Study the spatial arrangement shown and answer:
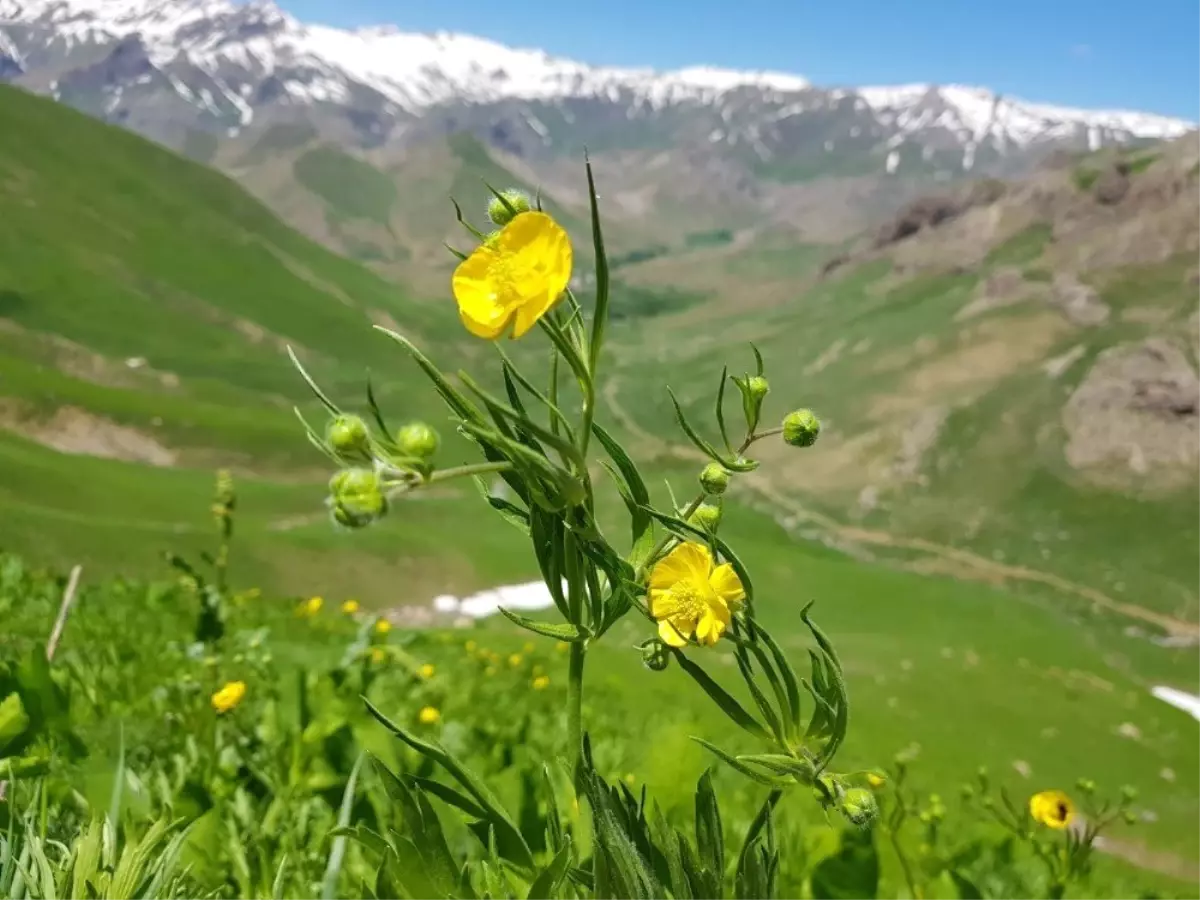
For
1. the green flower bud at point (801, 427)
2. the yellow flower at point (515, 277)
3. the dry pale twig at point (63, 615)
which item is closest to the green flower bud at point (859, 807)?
the green flower bud at point (801, 427)

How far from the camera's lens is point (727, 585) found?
1.56 m

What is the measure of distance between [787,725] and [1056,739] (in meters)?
39.6

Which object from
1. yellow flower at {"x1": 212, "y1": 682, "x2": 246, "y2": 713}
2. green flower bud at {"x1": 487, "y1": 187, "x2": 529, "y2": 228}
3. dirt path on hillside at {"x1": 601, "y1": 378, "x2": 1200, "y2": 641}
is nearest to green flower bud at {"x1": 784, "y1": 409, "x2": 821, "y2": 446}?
green flower bud at {"x1": 487, "y1": 187, "x2": 529, "y2": 228}

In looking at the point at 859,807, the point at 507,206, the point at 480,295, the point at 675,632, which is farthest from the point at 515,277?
the point at 859,807

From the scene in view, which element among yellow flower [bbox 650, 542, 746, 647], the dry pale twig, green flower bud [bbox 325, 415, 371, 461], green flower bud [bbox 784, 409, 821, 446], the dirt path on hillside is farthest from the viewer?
the dirt path on hillside

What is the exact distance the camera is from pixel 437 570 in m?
43.3

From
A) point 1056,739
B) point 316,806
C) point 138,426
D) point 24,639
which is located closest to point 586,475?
point 316,806

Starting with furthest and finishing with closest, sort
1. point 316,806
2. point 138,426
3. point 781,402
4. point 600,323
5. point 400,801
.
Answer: point 781,402
point 138,426
point 316,806
point 400,801
point 600,323

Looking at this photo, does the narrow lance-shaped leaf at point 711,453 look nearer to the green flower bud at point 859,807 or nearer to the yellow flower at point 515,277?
the yellow flower at point 515,277

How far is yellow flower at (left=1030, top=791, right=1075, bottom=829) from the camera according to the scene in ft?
11.3

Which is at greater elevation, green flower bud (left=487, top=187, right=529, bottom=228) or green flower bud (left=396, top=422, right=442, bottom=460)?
green flower bud (left=487, top=187, right=529, bottom=228)

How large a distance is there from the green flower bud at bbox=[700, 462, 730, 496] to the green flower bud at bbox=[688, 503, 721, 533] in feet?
0.13

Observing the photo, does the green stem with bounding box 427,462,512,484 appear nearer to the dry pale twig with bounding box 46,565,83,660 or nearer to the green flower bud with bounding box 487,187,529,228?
the green flower bud with bounding box 487,187,529,228

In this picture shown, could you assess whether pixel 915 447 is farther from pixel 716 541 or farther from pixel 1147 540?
pixel 716 541
